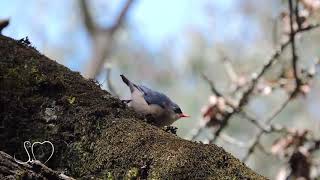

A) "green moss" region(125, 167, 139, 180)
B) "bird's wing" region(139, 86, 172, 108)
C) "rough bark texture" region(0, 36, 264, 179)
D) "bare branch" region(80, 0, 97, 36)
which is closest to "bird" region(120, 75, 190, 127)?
"bird's wing" region(139, 86, 172, 108)

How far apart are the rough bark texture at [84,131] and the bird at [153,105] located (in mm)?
273

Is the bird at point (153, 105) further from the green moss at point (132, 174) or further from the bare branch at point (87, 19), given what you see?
the bare branch at point (87, 19)

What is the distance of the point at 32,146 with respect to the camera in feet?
4.33

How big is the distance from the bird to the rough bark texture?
0.89 feet

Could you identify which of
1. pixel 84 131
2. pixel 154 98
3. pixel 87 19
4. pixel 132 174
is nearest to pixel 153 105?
pixel 154 98

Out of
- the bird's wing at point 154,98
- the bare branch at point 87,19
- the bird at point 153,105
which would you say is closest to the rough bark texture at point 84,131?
the bird at point 153,105

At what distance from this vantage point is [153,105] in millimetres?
1900

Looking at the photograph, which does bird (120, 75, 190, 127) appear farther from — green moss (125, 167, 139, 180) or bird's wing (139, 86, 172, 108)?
green moss (125, 167, 139, 180)

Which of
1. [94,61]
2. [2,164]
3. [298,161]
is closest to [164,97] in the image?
[2,164]

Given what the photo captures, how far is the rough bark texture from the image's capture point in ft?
3.93

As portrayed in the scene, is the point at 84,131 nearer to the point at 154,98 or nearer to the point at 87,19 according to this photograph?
the point at 154,98

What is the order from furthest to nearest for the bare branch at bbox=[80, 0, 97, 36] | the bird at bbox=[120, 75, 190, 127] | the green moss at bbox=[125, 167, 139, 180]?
the bare branch at bbox=[80, 0, 97, 36], the bird at bbox=[120, 75, 190, 127], the green moss at bbox=[125, 167, 139, 180]

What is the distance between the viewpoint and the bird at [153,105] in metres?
1.79


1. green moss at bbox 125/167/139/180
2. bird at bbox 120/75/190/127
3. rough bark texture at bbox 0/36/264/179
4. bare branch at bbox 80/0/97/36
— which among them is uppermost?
bare branch at bbox 80/0/97/36
